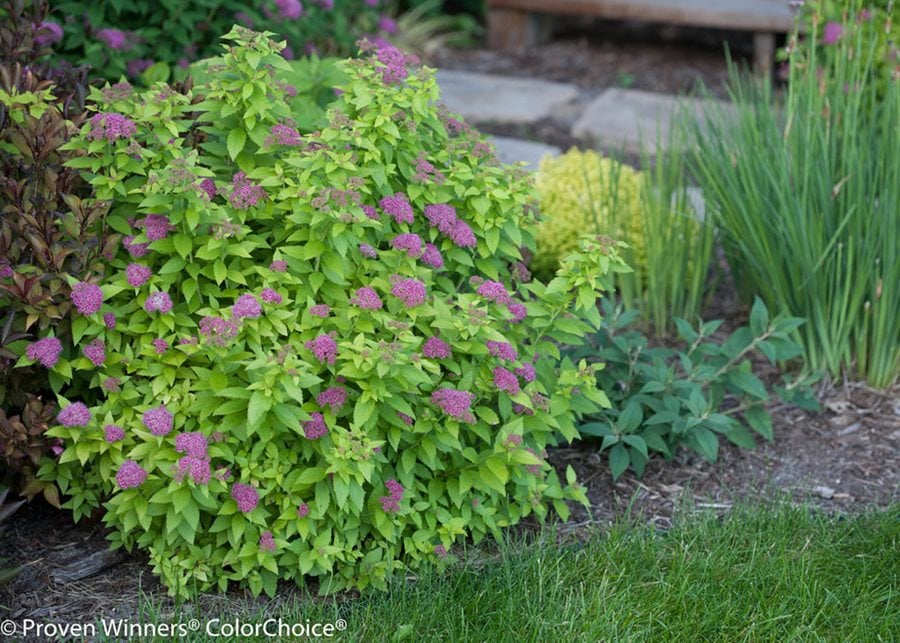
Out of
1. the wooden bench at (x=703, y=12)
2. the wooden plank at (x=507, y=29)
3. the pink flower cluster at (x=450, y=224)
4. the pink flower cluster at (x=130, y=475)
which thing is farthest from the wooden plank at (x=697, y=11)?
the pink flower cluster at (x=130, y=475)

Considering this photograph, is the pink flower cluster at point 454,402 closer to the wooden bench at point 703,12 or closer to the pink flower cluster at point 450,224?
the pink flower cluster at point 450,224

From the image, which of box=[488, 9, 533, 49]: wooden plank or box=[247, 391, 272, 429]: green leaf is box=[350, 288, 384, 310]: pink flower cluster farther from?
box=[488, 9, 533, 49]: wooden plank

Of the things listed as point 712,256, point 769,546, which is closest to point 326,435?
point 769,546

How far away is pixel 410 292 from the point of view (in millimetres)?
2518

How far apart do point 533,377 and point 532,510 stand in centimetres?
45

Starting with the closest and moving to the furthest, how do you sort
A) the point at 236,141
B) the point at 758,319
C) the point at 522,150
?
the point at 236,141
the point at 758,319
the point at 522,150

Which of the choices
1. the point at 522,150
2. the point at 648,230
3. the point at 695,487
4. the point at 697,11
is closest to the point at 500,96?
the point at 522,150

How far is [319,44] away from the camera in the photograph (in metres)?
5.25

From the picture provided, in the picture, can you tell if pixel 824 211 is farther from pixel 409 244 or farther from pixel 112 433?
pixel 112 433

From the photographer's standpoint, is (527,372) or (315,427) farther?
(527,372)

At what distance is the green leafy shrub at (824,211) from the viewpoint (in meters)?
3.47

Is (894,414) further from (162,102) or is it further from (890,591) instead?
(162,102)

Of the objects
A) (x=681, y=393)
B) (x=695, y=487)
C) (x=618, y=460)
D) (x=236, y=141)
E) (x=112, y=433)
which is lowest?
(x=695, y=487)

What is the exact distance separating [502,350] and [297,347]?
A: 1.60ft
